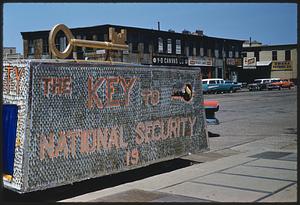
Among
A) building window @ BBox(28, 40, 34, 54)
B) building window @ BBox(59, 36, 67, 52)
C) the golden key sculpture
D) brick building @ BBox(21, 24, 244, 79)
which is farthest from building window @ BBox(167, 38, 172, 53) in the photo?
the golden key sculpture

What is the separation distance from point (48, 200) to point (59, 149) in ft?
2.58

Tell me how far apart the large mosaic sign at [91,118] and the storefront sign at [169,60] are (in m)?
41.5

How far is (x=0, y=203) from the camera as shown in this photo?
590 centimetres

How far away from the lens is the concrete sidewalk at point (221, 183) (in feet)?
20.6

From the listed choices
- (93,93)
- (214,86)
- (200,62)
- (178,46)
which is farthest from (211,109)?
(200,62)

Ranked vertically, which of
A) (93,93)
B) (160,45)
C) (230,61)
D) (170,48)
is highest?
(160,45)

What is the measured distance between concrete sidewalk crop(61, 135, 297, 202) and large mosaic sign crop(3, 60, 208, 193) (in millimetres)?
462

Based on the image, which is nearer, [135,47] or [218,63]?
[135,47]

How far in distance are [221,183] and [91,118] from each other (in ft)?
7.72

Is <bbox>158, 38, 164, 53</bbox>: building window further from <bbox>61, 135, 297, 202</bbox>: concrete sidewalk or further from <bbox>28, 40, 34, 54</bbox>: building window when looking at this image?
<bbox>61, 135, 297, 202</bbox>: concrete sidewalk

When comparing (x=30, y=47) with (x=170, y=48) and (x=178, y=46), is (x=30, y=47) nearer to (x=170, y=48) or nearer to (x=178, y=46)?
(x=170, y=48)

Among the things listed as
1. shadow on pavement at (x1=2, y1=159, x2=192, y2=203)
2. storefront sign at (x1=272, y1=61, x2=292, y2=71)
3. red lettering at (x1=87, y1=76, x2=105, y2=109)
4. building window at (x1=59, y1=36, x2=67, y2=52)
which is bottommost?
shadow on pavement at (x1=2, y1=159, x2=192, y2=203)

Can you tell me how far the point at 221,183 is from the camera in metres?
7.14

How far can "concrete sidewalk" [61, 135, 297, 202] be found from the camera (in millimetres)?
6266
